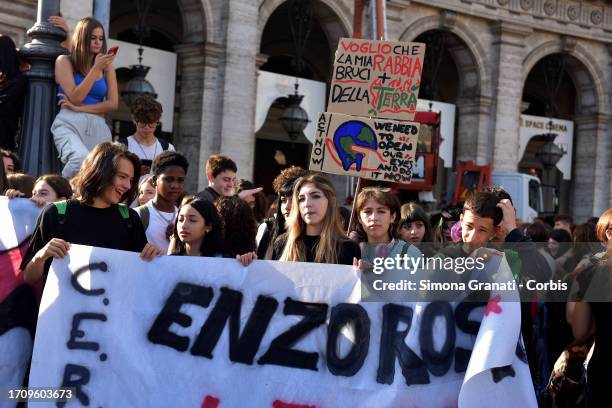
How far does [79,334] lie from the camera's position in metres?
4.45

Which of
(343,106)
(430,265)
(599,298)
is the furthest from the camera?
(343,106)

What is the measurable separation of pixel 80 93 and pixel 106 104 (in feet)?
0.92

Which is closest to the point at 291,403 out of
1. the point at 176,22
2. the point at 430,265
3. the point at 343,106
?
the point at 430,265

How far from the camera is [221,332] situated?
458cm

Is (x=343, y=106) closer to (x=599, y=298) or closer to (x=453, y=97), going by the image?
(x=599, y=298)

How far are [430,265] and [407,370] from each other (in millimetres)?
576

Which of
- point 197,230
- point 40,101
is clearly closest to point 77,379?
point 197,230

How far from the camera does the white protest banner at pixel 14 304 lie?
4531 mm

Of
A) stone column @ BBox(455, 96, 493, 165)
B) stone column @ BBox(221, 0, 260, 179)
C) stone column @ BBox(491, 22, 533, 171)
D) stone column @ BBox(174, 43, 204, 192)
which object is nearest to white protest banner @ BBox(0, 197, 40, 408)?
stone column @ BBox(174, 43, 204, 192)

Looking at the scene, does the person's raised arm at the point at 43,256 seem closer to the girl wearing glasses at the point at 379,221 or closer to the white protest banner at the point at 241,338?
the white protest banner at the point at 241,338

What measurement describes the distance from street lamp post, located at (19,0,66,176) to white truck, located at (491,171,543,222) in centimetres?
1531

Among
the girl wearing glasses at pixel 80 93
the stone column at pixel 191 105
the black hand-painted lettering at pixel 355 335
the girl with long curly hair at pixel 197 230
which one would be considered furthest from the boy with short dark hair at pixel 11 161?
the stone column at pixel 191 105

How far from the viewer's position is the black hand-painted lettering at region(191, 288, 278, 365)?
4547mm

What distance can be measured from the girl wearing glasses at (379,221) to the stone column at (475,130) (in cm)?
1813
